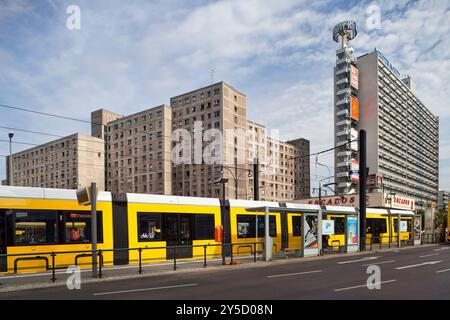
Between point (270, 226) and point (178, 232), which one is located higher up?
point (178, 232)

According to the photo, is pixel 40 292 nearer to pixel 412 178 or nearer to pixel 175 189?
pixel 175 189

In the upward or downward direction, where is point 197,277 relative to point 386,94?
downward

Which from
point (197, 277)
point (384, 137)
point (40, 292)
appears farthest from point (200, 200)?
point (384, 137)

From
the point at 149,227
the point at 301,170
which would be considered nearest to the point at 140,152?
the point at 301,170

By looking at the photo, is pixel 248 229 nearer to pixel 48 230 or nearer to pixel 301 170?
pixel 48 230

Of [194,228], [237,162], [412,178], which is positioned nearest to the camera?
[194,228]

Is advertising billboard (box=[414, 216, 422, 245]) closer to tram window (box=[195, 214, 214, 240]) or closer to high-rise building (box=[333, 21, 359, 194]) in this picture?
tram window (box=[195, 214, 214, 240])

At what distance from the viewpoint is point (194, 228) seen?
2003 cm

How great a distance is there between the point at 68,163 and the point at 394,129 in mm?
88001

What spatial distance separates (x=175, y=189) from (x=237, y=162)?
1653 centimetres

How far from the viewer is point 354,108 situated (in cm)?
9981

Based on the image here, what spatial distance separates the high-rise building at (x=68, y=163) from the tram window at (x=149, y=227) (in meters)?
75.3

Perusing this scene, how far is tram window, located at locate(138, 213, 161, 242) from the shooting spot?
18.0m

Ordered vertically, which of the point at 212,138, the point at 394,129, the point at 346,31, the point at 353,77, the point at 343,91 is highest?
the point at 346,31
